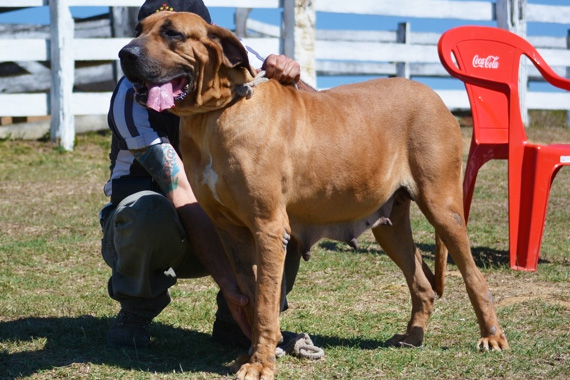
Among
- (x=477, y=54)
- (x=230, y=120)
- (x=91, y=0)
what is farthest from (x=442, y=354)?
(x=91, y=0)

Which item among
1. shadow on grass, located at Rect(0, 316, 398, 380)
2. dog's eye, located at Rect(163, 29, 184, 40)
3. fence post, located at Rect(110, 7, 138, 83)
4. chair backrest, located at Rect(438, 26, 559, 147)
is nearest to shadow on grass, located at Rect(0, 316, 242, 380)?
shadow on grass, located at Rect(0, 316, 398, 380)

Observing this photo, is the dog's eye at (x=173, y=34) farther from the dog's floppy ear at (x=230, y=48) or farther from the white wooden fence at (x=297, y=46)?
the white wooden fence at (x=297, y=46)

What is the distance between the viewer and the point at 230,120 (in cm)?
338

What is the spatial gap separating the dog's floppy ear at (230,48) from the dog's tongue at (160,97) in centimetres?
28

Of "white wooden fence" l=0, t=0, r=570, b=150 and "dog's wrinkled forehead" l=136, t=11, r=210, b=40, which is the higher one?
"dog's wrinkled forehead" l=136, t=11, r=210, b=40

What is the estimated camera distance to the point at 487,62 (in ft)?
21.5

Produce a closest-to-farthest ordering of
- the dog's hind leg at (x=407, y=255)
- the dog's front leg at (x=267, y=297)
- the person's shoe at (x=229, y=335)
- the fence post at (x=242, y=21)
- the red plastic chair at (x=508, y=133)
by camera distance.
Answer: the dog's front leg at (x=267, y=297)
the person's shoe at (x=229, y=335)
the dog's hind leg at (x=407, y=255)
the red plastic chair at (x=508, y=133)
the fence post at (x=242, y=21)

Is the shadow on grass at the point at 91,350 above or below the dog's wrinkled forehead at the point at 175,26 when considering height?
below

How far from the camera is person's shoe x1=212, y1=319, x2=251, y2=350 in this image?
404cm

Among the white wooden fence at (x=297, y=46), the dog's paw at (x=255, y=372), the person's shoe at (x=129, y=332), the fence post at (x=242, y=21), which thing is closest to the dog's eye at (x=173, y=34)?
the dog's paw at (x=255, y=372)

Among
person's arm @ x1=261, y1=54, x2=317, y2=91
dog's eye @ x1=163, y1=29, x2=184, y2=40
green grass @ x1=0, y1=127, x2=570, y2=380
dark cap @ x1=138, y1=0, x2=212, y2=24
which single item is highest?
dark cap @ x1=138, y1=0, x2=212, y2=24

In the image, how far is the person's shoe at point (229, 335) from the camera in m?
4.04

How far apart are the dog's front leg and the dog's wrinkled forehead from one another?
2.80ft

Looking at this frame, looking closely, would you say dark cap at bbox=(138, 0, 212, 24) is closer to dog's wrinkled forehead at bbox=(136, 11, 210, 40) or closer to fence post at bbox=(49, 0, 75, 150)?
dog's wrinkled forehead at bbox=(136, 11, 210, 40)
